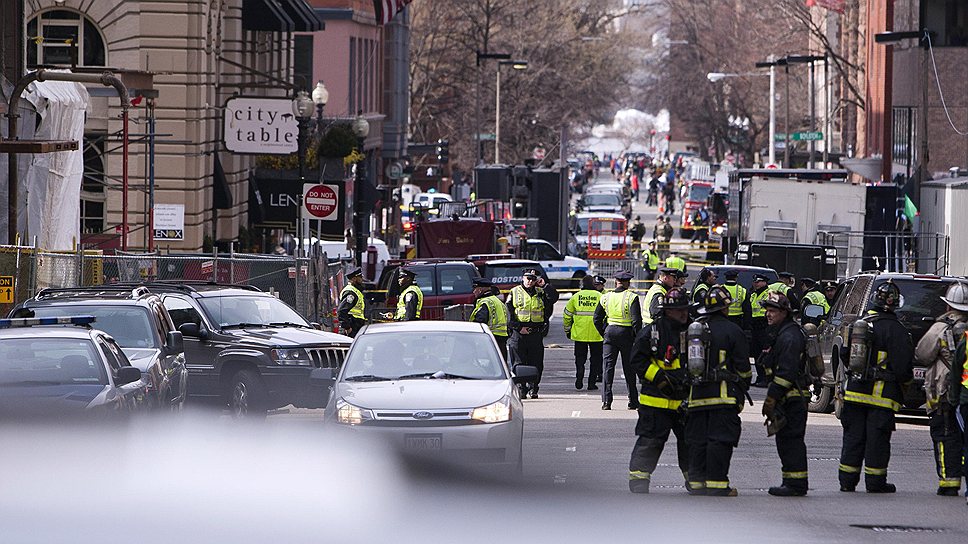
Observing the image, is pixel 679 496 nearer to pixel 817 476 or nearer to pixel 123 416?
pixel 817 476

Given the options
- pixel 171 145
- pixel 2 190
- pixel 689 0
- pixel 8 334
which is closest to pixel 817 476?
pixel 8 334

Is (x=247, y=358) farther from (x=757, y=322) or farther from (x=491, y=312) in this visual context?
(x=757, y=322)

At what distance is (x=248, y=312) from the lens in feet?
67.5

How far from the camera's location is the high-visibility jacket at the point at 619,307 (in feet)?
69.6

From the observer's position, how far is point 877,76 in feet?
203

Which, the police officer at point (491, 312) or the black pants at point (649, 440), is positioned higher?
the police officer at point (491, 312)

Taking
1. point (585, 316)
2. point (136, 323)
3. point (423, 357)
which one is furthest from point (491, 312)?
point (423, 357)

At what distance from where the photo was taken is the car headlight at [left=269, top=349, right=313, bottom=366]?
19.2 m

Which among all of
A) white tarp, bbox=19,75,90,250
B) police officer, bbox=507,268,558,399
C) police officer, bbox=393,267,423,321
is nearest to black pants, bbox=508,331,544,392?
police officer, bbox=507,268,558,399

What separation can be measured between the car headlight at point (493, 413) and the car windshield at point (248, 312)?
7127 mm

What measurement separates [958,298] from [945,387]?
29.7 inches

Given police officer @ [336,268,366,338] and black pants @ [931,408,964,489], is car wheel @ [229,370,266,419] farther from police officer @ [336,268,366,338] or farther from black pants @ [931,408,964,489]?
black pants @ [931,408,964,489]

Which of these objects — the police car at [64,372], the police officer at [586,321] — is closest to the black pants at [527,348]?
the police officer at [586,321]

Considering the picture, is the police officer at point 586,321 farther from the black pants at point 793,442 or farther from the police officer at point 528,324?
the black pants at point 793,442
